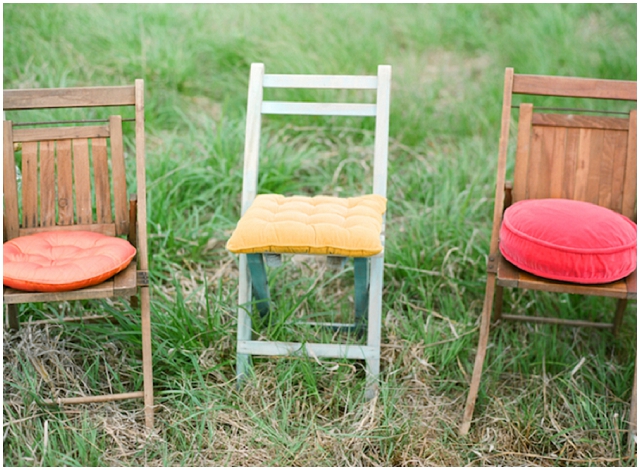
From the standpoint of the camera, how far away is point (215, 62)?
533 centimetres

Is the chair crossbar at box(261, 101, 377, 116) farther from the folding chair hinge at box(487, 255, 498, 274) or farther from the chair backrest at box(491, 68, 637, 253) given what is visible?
the folding chair hinge at box(487, 255, 498, 274)

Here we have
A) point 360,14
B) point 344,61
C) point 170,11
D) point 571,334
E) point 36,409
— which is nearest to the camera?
point 36,409

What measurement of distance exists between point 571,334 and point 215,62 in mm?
3270

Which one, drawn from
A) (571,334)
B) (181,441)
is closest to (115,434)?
(181,441)

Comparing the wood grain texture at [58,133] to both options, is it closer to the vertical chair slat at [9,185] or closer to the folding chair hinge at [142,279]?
the vertical chair slat at [9,185]

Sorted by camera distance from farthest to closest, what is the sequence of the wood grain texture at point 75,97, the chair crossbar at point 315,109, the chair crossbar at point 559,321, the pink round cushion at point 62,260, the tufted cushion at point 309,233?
the chair crossbar at point 559,321
the chair crossbar at point 315,109
the wood grain texture at point 75,97
the tufted cushion at point 309,233
the pink round cushion at point 62,260

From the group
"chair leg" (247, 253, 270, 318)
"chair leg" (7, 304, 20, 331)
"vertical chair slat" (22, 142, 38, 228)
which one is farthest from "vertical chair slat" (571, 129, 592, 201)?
"chair leg" (7, 304, 20, 331)

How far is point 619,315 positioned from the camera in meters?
3.46

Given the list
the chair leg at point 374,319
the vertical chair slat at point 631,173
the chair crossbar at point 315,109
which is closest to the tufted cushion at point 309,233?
the chair leg at point 374,319

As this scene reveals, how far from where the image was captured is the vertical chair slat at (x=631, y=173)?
3146mm

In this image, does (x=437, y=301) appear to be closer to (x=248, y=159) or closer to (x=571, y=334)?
(x=571, y=334)

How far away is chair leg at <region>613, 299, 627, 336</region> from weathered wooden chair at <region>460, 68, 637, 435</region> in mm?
267

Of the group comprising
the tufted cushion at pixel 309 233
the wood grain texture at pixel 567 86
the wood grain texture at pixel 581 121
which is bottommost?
the tufted cushion at pixel 309 233

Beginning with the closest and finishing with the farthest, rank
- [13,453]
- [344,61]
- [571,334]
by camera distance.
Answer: [13,453] → [571,334] → [344,61]
